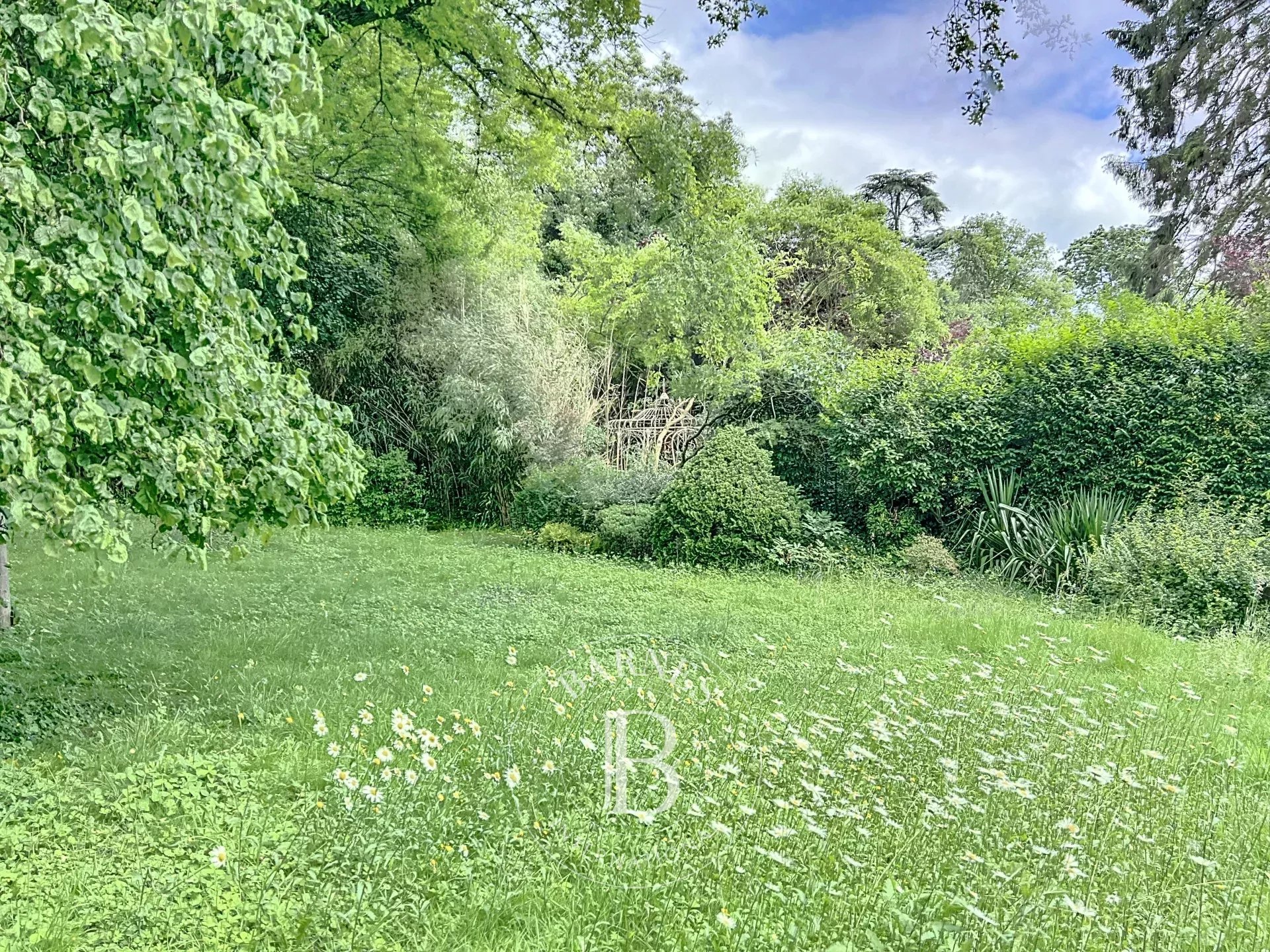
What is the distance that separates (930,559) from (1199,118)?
29.2 ft

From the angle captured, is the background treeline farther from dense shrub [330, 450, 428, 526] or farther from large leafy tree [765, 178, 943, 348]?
large leafy tree [765, 178, 943, 348]

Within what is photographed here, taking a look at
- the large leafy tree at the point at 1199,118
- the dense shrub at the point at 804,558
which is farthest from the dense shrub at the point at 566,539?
the large leafy tree at the point at 1199,118

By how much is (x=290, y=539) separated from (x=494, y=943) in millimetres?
7469

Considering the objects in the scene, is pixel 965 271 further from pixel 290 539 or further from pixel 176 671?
pixel 176 671

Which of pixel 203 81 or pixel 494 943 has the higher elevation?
pixel 203 81

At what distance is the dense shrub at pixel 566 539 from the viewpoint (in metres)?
8.89

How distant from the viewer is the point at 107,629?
463cm

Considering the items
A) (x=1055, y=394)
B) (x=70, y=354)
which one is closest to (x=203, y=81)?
(x=70, y=354)

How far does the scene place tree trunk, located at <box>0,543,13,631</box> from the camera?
433 cm

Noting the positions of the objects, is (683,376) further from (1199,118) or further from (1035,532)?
(1199,118)

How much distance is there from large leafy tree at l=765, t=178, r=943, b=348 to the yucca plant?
26.3 feet

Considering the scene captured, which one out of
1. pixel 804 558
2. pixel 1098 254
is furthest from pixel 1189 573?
pixel 1098 254

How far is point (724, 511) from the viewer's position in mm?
8117

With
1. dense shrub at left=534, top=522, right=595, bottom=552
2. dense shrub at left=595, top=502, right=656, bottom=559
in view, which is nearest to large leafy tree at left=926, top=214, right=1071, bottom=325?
dense shrub at left=595, top=502, right=656, bottom=559
